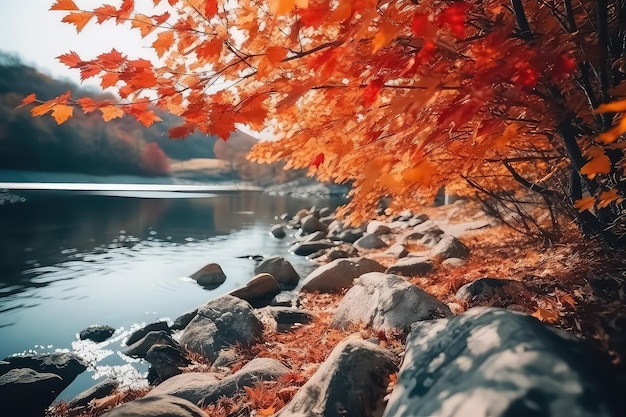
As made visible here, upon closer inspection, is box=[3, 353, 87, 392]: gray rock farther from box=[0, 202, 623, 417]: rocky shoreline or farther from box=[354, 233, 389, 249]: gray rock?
box=[354, 233, 389, 249]: gray rock

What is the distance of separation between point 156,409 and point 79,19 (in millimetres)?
2609

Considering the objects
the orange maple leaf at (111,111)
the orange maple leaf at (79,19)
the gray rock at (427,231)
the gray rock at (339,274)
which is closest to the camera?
the orange maple leaf at (79,19)

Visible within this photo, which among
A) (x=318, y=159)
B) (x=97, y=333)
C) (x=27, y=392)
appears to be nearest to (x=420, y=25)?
(x=318, y=159)

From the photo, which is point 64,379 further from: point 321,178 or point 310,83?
point 310,83

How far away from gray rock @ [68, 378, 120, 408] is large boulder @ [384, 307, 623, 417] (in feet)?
17.5

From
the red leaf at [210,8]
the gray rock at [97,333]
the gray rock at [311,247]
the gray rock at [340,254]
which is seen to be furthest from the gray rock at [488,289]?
the gray rock at [311,247]

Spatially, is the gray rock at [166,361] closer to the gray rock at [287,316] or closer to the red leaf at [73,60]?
the gray rock at [287,316]

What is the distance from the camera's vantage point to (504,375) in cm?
168

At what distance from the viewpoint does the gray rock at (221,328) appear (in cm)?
630

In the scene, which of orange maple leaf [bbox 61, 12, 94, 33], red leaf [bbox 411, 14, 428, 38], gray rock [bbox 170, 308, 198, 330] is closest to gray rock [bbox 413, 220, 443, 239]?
gray rock [bbox 170, 308, 198, 330]

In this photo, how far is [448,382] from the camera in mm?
1891

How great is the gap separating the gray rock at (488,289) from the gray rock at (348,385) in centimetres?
195

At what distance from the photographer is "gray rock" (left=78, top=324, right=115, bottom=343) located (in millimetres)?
8320

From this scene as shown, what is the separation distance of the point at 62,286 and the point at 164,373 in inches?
334
